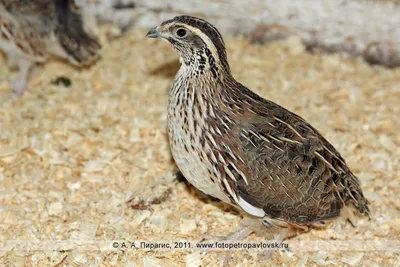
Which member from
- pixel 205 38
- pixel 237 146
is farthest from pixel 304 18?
pixel 237 146

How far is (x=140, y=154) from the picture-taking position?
4848 millimetres

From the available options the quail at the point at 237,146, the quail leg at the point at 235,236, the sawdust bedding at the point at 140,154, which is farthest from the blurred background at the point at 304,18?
the quail leg at the point at 235,236

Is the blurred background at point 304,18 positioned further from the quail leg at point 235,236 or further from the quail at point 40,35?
the quail leg at point 235,236

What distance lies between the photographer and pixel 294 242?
4156 mm

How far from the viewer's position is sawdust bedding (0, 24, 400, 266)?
13.4 feet

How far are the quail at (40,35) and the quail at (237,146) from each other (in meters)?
1.90

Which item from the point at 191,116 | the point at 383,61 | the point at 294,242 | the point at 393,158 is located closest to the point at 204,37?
the point at 191,116

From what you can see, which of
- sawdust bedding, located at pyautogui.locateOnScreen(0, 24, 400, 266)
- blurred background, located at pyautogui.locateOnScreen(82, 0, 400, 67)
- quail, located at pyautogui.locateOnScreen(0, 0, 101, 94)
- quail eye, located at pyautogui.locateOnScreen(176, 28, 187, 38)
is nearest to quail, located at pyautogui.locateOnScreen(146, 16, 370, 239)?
quail eye, located at pyautogui.locateOnScreen(176, 28, 187, 38)

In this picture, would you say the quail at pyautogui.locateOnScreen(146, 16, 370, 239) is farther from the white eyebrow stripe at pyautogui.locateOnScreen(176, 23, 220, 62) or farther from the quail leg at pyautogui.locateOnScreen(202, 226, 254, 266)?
the quail leg at pyautogui.locateOnScreen(202, 226, 254, 266)

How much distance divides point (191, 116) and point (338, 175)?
39.3 inches

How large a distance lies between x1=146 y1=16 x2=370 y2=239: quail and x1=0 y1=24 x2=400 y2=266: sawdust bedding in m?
0.41

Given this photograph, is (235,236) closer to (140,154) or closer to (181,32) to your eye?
(140,154)

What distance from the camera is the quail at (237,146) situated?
3771 millimetres

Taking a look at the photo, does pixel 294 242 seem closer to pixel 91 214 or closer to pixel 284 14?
pixel 91 214
